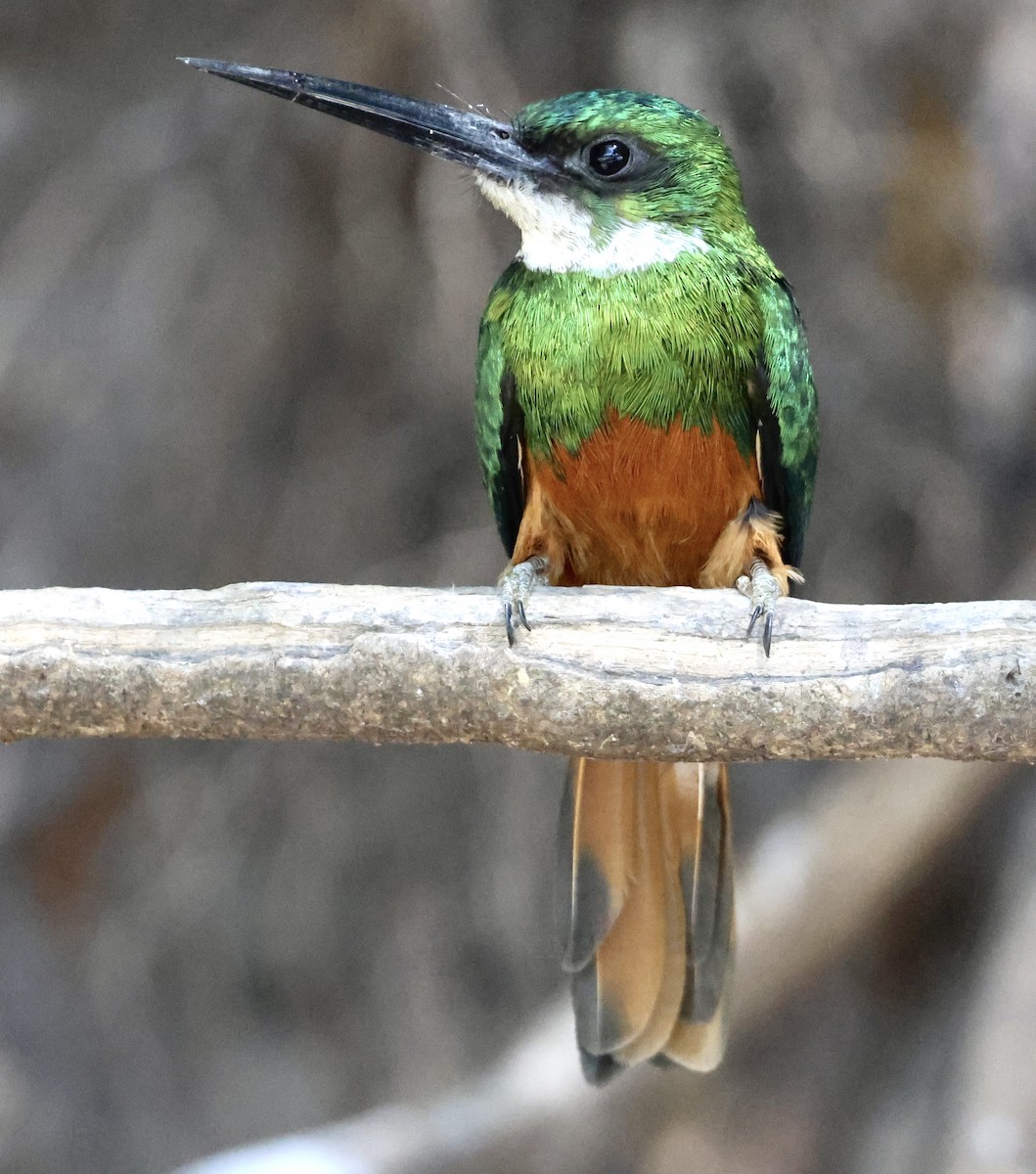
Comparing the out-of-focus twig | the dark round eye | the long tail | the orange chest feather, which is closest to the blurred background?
the out-of-focus twig

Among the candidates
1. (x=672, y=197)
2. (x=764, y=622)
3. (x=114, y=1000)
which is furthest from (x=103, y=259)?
(x=764, y=622)

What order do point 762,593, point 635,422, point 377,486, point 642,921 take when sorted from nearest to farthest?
1. point 762,593
2. point 635,422
3. point 642,921
4. point 377,486

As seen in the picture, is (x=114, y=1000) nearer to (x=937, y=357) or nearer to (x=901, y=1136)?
(x=901, y=1136)

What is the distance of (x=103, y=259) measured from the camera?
2447 mm

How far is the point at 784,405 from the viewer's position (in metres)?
1.73

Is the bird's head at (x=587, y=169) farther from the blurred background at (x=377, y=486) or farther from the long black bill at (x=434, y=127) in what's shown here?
the blurred background at (x=377, y=486)

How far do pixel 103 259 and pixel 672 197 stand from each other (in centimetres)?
119

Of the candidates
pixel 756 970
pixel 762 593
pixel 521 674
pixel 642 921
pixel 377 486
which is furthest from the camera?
pixel 377 486

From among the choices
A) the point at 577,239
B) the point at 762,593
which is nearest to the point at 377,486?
the point at 577,239

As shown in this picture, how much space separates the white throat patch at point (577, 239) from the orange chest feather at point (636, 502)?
0.23 metres

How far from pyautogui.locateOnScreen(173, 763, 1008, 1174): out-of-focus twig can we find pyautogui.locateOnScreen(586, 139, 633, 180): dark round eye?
3.61 ft

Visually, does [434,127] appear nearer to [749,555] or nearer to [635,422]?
[635,422]

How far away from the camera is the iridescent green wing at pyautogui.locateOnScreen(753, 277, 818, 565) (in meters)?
1.72

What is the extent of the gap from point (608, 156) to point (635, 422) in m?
0.36
